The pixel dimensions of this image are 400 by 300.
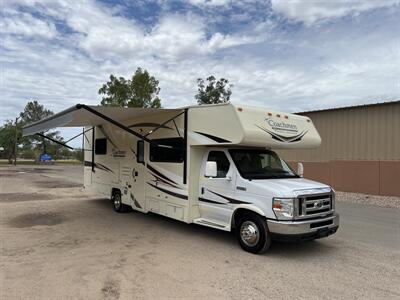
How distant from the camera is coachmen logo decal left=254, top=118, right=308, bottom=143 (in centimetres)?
789

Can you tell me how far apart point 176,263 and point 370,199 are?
37.7ft

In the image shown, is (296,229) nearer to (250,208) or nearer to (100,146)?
(250,208)

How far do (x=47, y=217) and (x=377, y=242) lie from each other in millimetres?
8444

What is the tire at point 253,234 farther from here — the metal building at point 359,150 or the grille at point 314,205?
the metal building at point 359,150

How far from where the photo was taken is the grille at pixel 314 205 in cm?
672

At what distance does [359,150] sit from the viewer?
17766mm

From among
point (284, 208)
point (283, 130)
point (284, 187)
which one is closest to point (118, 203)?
point (283, 130)

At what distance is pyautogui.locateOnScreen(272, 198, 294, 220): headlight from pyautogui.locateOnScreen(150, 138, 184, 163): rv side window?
2825mm

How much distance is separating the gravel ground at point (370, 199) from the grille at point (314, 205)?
7.94 meters

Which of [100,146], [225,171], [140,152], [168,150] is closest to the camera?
[225,171]

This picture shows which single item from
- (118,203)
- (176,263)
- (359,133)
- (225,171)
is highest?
(359,133)

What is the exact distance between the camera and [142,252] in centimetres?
698

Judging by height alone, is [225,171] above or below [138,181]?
above

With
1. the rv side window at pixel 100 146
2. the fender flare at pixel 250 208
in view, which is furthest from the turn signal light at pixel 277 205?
the rv side window at pixel 100 146
